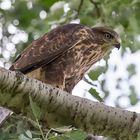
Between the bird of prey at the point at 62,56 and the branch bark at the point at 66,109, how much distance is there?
104cm

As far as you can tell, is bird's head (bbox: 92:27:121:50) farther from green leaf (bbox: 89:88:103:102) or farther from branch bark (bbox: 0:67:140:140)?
branch bark (bbox: 0:67:140:140)

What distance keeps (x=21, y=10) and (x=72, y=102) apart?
2.97 m

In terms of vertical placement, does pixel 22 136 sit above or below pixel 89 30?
above

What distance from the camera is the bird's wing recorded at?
13.1 ft

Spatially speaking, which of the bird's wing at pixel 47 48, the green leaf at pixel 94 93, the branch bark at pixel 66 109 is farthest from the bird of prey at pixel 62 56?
the branch bark at pixel 66 109

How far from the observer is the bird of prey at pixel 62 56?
4.04m

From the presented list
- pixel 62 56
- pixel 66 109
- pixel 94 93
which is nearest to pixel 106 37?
pixel 62 56

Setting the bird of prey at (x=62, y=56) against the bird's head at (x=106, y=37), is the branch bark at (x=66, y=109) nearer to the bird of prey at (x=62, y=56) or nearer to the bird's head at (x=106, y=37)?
the bird of prey at (x=62, y=56)

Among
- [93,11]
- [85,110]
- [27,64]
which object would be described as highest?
[85,110]

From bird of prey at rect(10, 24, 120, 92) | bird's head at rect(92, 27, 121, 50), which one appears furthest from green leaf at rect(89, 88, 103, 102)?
bird's head at rect(92, 27, 121, 50)

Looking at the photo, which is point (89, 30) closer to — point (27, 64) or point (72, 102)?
point (27, 64)

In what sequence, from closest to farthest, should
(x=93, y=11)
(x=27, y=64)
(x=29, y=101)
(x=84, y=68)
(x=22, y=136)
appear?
(x=22, y=136) → (x=29, y=101) → (x=27, y=64) → (x=84, y=68) → (x=93, y=11)

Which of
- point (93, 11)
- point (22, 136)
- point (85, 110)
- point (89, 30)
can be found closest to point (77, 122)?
point (85, 110)

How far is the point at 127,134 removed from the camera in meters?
2.96
